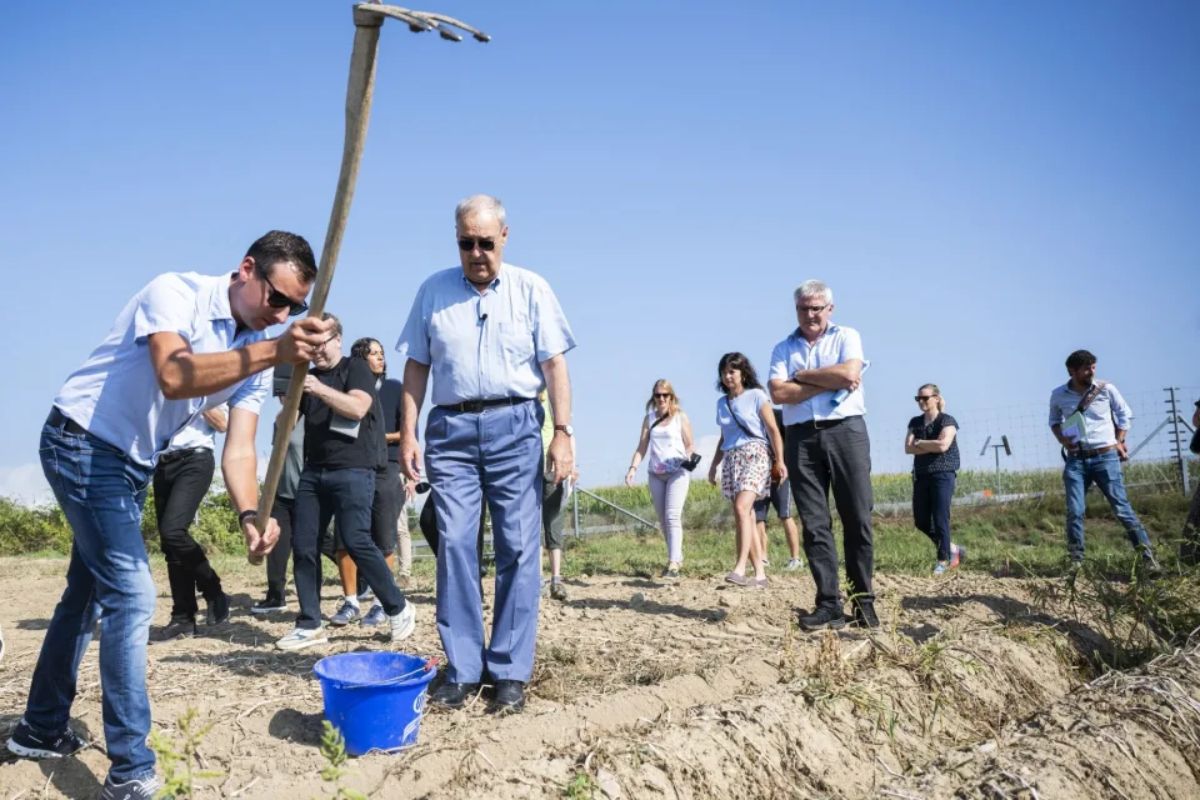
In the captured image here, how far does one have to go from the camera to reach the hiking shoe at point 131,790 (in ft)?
10.1

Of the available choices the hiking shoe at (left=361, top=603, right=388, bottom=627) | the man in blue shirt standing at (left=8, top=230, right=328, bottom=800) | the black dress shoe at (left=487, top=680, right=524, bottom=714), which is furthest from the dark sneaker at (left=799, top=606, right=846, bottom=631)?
the man in blue shirt standing at (left=8, top=230, right=328, bottom=800)

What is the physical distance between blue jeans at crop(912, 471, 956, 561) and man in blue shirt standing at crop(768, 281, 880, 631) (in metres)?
3.34

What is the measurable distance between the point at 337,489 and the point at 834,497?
9.27 ft

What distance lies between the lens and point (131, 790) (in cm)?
307

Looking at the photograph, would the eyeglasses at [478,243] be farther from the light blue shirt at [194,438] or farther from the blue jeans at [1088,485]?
the blue jeans at [1088,485]

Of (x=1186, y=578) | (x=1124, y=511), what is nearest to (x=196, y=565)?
(x=1186, y=578)

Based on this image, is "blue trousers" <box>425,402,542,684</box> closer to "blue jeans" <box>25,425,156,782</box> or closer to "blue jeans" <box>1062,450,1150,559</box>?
"blue jeans" <box>25,425,156,782</box>

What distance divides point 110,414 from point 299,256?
79 centimetres

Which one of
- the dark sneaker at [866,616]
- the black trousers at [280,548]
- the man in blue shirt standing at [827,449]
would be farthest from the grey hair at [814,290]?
the black trousers at [280,548]

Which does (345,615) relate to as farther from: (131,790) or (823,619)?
(131,790)

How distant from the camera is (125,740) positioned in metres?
3.12

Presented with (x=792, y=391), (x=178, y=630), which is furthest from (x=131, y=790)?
(x=792, y=391)

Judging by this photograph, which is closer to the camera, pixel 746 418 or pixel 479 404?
pixel 479 404

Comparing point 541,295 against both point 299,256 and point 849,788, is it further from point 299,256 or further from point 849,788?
point 849,788
